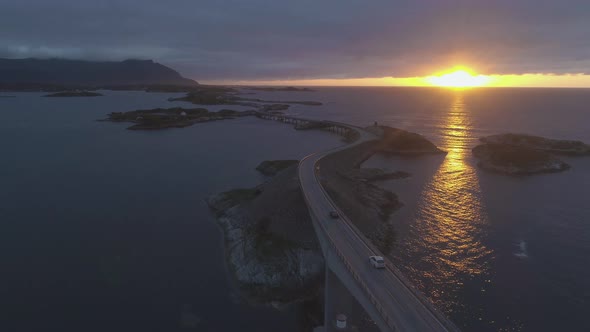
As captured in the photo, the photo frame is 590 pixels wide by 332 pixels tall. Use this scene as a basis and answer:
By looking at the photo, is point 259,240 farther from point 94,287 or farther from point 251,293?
point 94,287

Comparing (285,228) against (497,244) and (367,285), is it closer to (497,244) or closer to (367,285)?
(367,285)

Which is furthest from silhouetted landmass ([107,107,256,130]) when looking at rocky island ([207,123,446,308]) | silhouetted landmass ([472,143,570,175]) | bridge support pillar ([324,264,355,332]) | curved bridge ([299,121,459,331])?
bridge support pillar ([324,264,355,332])

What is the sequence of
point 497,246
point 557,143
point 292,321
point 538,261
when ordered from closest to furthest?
point 292,321 → point 538,261 → point 497,246 → point 557,143

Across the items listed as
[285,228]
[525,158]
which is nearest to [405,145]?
[525,158]

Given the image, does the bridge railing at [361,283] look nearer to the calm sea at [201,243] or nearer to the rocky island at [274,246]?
the rocky island at [274,246]

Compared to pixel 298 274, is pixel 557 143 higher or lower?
higher

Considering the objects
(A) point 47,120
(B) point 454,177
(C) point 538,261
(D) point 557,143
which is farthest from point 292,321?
(A) point 47,120
